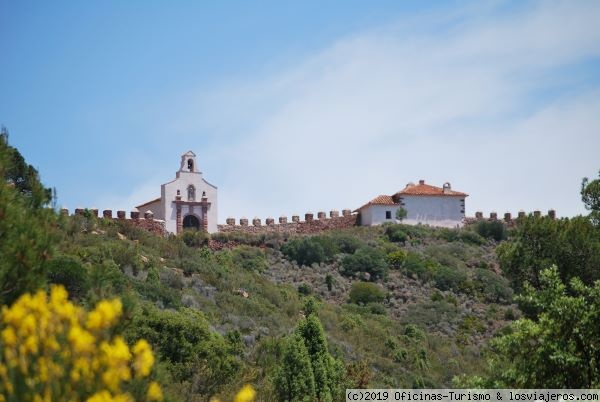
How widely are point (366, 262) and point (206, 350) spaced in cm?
2994

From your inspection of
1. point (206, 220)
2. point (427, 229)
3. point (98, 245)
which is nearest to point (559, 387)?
point (98, 245)

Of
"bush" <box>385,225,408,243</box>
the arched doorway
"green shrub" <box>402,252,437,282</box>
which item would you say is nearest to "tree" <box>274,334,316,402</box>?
"green shrub" <box>402,252,437,282</box>

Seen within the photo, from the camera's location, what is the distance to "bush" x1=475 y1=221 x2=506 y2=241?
61812 millimetres

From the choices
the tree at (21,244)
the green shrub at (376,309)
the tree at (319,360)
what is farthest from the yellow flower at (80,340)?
the green shrub at (376,309)

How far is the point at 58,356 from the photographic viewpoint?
22.2 feet

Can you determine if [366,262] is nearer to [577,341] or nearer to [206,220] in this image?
[206,220]

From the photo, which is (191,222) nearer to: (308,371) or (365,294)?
(365,294)

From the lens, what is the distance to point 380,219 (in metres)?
60.6

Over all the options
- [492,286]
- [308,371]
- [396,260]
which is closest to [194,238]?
[396,260]

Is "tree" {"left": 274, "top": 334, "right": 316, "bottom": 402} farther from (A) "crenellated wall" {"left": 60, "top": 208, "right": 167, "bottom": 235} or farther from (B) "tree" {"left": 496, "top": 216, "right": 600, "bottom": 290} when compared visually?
(A) "crenellated wall" {"left": 60, "top": 208, "right": 167, "bottom": 235}

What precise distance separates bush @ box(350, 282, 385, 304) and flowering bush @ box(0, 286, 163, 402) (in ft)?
134

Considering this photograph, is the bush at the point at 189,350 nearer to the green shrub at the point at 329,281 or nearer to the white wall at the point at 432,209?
the green shrub at the point at 329,281

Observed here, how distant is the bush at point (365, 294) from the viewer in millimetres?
47656

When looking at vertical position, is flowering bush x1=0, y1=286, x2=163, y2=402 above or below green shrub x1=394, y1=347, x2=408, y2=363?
above
